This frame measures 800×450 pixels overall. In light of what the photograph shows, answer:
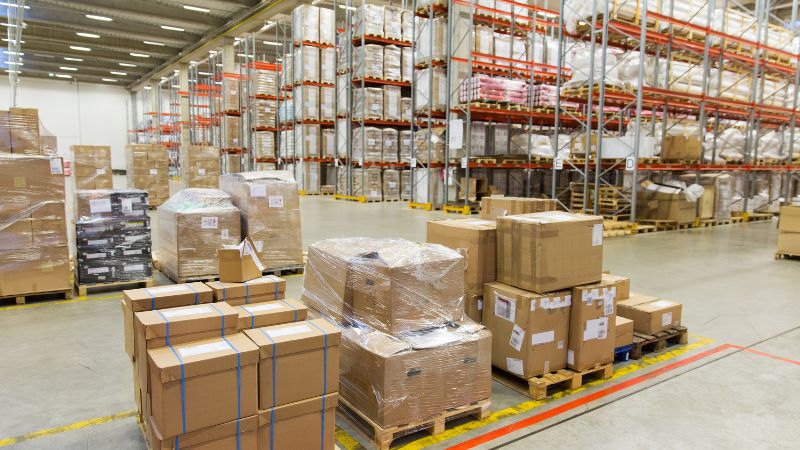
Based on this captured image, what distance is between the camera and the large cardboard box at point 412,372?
8.60ft

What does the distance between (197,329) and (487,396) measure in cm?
159

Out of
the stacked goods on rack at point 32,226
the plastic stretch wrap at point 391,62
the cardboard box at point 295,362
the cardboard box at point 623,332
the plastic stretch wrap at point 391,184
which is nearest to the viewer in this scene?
the cardboard box at point 295,362

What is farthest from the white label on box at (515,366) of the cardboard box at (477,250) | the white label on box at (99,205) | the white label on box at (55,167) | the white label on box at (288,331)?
the white label on box at (55,167)

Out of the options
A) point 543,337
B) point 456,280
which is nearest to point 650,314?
point 543,337

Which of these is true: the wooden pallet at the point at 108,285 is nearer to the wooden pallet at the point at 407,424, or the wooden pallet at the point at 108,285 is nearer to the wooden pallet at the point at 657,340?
the wooden pallet at the point at 407,424

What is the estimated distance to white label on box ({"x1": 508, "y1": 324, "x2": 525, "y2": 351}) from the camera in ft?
10.5

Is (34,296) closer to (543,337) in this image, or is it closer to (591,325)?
(543,337)

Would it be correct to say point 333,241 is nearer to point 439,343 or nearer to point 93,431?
point 439,343

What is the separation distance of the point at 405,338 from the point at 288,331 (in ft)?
2.17

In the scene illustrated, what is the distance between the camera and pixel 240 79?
68.8 ft

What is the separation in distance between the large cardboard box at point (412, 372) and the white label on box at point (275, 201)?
3279 millimetres

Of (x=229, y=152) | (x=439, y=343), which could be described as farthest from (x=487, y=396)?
(x=229, y=152)

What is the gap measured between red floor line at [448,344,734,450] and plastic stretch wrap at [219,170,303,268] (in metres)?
3.72

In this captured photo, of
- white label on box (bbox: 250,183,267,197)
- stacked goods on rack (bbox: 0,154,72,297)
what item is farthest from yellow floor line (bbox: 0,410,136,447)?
white label on box (bbox: 250,183,267,197)
